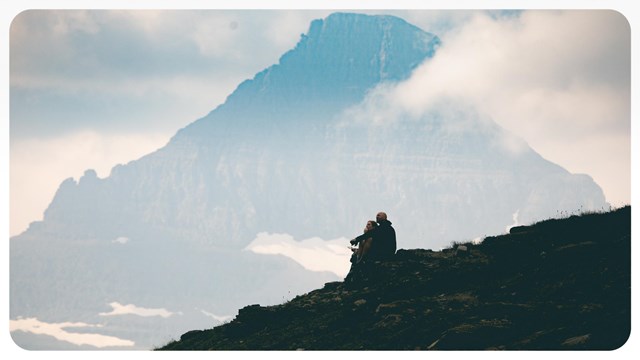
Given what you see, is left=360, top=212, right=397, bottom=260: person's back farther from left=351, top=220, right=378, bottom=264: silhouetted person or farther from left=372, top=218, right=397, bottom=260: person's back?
left=351, top=220, right=378, bottom=264: silhouetted person

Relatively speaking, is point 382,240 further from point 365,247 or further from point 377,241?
point 365,247

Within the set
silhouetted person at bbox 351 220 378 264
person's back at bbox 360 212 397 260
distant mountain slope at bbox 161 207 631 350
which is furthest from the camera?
silhouetted person at bbox 351 220 378 264

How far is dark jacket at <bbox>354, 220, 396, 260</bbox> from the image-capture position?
29797 mm

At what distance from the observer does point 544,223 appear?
31.5 meters

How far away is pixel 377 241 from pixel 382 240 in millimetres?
157

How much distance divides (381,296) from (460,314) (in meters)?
3.41

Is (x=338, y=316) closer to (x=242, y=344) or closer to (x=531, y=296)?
(x=242, y=344)

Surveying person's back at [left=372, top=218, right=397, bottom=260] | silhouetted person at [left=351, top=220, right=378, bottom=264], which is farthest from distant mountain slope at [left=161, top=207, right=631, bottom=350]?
silhouetted person at [left=351, top=220, right=378, bottom=264]

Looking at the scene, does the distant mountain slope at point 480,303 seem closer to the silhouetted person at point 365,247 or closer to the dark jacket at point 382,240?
the dark jacket at point 382,240

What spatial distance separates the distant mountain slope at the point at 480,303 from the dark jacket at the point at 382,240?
39 cm

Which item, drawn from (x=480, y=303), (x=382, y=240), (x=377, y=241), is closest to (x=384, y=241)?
(x=382, y=240)

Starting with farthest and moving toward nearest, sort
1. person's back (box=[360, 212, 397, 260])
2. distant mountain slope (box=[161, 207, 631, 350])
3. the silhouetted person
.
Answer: the silhouetted person, person's back (box=[360, 212, 397, 260]), distant mountain slope (box=[161, 207, 631, 350])

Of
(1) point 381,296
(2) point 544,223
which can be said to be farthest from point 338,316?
(2) point 544,223

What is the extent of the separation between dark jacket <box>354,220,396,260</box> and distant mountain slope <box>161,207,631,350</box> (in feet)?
Result: 1.27
